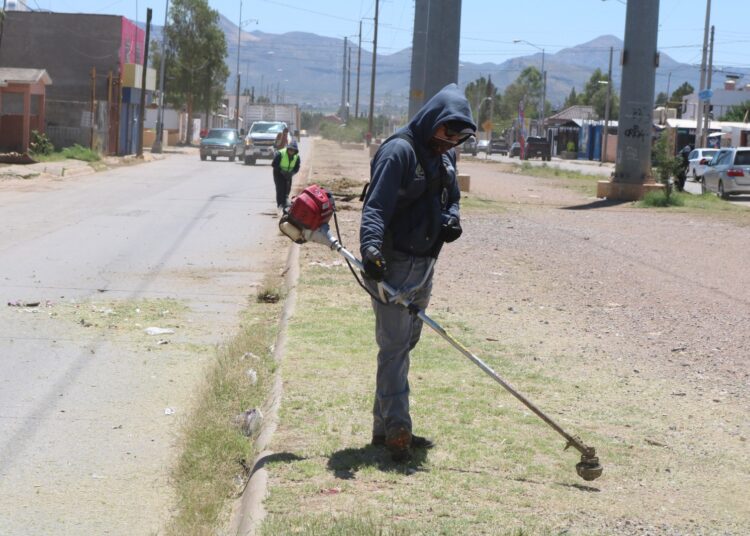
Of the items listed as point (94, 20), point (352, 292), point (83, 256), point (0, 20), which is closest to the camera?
point (352, 292)

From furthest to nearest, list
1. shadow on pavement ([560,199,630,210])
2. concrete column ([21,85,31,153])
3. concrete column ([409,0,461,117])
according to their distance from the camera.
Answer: concrete column ([21,85,31,153]), shadow on pavement ([560,199,630,210]), concrete column ([409,0,461,117])

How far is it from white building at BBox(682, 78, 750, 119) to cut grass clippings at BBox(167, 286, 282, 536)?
8975cm

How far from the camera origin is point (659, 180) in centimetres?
2919

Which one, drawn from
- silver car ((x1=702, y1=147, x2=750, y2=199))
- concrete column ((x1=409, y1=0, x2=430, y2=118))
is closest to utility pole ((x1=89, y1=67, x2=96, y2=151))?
concrete column ((x1=409, y1=0, x2=430, y2=118))

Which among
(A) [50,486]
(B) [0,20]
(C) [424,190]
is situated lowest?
(A) [50,486]

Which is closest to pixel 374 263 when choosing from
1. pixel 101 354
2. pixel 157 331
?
pixel 101 354

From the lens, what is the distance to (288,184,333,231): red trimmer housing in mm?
5750

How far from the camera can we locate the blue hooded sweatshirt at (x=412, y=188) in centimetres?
553

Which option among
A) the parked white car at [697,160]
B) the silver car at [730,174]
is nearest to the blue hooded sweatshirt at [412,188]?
the silver car at [730,174]

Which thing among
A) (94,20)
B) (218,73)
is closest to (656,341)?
(94,20)

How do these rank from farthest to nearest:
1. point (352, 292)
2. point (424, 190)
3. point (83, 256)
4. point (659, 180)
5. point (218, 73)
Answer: point (218, 73)
point (659, 180)
point (83, 256)
point (352, 292)
point (424, 190)

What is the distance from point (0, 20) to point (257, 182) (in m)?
12.0

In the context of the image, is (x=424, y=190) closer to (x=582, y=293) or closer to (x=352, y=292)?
(x=352, y=292)

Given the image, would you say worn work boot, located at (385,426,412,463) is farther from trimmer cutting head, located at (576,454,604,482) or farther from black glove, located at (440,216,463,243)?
black glove, located at (440,216,463,243)
